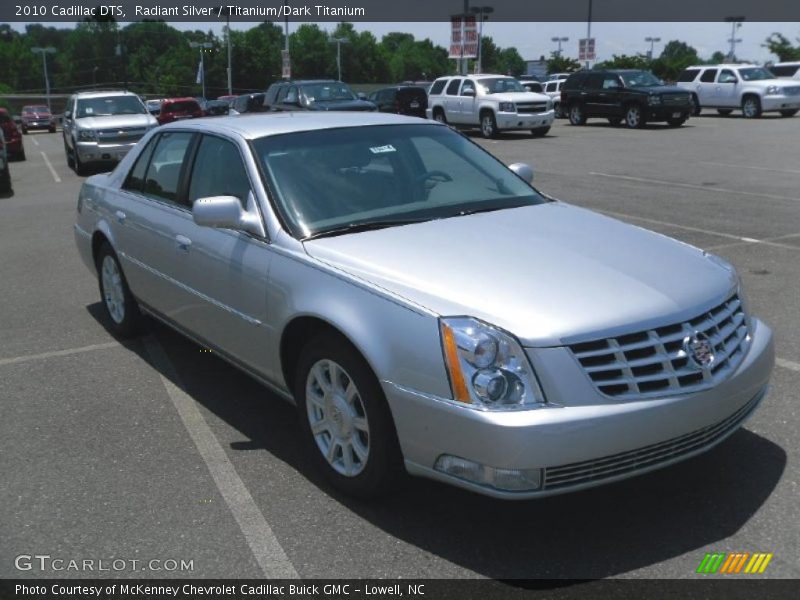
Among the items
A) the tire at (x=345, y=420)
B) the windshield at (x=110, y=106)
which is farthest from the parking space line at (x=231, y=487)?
the windshield at (x=110, y=106)

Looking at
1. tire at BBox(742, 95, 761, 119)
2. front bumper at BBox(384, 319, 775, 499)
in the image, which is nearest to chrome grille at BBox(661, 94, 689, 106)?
tire at BBox(742, 95, 761, 119)

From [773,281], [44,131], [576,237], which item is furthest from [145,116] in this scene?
[44,131]

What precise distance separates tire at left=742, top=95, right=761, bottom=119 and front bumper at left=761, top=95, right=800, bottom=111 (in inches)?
9.3

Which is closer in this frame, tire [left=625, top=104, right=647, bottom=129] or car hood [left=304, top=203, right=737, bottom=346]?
car hood [left=304, top=203, right=737, bottom=346]

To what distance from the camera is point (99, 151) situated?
20156 millimetres

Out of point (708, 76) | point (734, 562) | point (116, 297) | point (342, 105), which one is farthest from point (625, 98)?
point (734, 562)

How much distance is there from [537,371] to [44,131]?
195 feet

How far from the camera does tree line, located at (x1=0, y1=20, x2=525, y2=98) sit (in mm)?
125250

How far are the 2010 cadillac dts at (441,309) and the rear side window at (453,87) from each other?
933 inches

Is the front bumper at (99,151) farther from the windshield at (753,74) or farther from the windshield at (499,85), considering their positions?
the windshield at (753,74)

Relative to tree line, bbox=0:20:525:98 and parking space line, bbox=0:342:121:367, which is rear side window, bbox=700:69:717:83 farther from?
tree line, bbox=0:20:525:98

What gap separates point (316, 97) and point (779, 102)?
1816 centimetres

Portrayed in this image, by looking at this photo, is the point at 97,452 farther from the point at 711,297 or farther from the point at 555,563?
the point at 711,297

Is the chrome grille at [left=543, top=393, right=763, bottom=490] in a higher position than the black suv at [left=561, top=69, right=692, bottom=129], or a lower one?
lower
